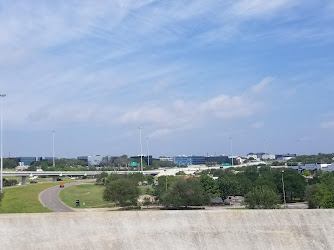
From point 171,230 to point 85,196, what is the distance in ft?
163

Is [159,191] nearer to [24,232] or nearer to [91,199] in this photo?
[91,199]

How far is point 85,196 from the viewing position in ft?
233

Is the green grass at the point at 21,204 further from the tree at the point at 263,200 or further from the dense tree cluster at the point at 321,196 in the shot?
the dense tree cluster at the point at 321,196

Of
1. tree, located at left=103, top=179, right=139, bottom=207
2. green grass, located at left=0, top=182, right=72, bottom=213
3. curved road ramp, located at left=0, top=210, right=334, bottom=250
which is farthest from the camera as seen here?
tree, located at left=103, top=179, right=139, bottom=207

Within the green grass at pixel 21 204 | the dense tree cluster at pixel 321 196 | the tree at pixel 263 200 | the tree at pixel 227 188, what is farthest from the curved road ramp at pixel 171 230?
the tree at pixel 227 188

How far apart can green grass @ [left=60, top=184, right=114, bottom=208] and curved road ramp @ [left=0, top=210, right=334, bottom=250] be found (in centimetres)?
3340

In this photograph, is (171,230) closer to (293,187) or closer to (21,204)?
(21,204)

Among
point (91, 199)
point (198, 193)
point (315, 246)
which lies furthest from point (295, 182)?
point (315, 246)

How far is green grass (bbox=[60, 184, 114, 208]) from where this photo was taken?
58828mm

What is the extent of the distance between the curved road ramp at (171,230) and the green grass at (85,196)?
33.4 metres

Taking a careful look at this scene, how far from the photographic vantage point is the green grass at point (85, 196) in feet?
193

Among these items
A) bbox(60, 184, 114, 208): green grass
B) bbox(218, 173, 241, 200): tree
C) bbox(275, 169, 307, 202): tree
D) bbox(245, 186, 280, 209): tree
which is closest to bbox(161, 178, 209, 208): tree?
bbox(245, 186, 280, 209): tree

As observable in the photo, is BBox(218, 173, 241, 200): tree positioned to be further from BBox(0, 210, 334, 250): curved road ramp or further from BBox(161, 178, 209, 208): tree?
BBox(0, 210, 334, 250): curved road ramp

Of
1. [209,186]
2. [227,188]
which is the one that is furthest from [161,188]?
[227,188]
